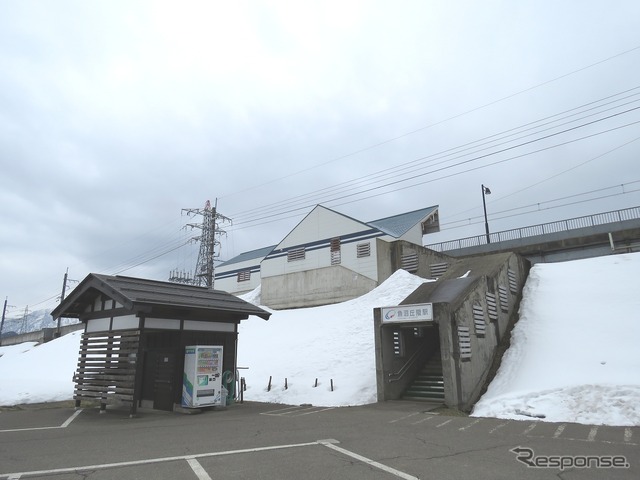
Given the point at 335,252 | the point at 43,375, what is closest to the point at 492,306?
the point at 335,252

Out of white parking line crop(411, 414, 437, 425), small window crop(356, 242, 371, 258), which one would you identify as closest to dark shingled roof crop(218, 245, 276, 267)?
small window crop(356, 242, 371, 258)

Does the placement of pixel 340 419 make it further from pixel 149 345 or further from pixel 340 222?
pixel 340 222

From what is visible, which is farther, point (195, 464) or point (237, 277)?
point (237, 277)

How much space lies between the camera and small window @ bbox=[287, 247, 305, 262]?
33847mm

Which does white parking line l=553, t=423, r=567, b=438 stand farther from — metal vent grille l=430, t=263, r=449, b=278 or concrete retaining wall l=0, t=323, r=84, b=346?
concrete retaining wall l=0, t=323, r=84, b=346

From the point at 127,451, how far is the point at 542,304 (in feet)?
51.8

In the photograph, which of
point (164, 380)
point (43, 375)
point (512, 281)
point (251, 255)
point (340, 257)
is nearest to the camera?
point (164, 380)

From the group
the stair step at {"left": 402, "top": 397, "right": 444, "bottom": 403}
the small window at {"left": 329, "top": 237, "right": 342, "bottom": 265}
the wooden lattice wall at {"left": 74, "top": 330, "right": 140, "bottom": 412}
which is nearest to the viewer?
the wooden lattice wall at {"left": 74, "top": 330, "right": 140, "bottom": 412}

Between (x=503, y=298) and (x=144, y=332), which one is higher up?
(x=503, y=298)

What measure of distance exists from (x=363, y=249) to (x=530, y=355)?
1694 centimetres

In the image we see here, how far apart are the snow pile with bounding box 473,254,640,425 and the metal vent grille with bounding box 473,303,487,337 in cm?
128

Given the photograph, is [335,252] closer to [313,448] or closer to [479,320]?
[479,320]

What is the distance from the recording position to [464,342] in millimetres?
11711

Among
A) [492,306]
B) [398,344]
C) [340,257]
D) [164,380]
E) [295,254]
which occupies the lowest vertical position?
[164,380]
